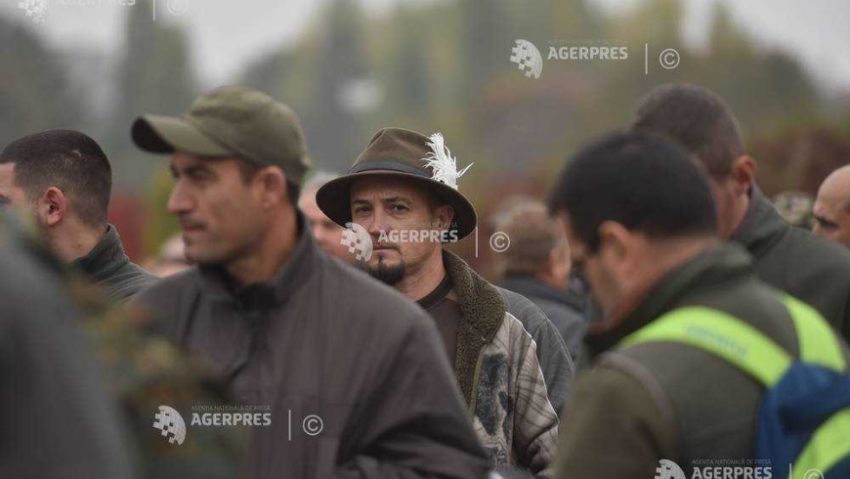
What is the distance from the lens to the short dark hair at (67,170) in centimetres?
698

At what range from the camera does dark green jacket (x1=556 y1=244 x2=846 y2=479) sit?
4.09 meters

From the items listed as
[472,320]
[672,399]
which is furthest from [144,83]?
[672,399]

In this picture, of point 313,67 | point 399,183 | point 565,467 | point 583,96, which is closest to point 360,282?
point 565,467

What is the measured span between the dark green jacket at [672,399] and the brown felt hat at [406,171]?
104 inches

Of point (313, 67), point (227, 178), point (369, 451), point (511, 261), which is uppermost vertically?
point (227, 178)

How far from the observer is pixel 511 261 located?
28.7ft

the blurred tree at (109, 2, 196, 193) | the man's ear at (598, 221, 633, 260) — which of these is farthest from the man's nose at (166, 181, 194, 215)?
the blurred tree at (109, 2, 196, 193)

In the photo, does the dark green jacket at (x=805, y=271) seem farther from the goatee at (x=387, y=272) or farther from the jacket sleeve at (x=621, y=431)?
the jacket sleeve at (x=621, y=431)

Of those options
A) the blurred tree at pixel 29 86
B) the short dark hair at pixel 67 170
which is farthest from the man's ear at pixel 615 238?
the blurred tree at pixel 29 86

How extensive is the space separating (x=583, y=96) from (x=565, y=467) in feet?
74.0

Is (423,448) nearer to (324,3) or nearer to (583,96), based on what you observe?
(583,96)

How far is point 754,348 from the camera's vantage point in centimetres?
424

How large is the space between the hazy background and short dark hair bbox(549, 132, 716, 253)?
17184 millimetres

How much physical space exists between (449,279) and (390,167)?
0.54 meters
